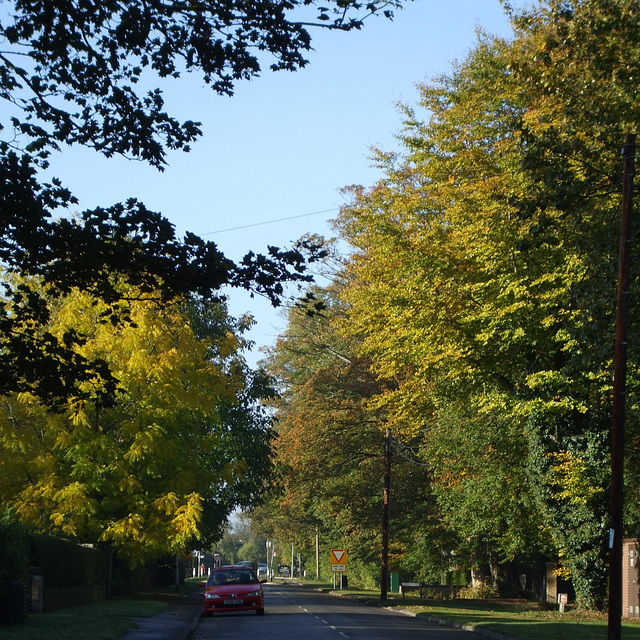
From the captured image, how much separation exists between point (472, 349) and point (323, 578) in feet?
238

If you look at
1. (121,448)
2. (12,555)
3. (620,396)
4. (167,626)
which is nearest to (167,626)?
(167,626)

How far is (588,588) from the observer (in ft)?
102

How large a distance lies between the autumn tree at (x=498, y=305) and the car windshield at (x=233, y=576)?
8661 mm

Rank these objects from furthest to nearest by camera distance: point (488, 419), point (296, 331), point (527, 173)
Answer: point (296, 331) < point (488, 419) < point (527, 173)

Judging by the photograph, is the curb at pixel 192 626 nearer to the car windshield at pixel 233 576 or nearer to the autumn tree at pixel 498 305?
the car windshield at pixel 233 576

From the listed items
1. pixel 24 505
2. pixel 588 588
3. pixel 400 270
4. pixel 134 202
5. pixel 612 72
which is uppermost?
pixel 612 72

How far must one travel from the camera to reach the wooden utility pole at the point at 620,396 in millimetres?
18406

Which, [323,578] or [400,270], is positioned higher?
[400,270]

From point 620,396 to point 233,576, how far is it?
16760mm

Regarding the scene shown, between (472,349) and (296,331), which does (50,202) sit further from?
(296,331)

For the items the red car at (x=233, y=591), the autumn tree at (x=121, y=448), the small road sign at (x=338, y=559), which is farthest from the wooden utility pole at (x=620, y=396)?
the small road sign at (x=338, y=559)

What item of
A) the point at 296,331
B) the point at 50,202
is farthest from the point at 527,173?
the point at 296,331

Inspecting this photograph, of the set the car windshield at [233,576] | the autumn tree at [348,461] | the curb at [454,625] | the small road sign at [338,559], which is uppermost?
the autumn tree at [348,461]

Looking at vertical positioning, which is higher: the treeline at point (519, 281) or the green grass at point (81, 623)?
the treeline at point (519, 281)
